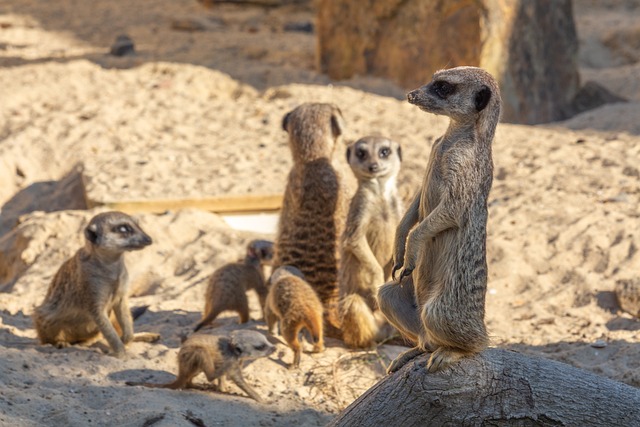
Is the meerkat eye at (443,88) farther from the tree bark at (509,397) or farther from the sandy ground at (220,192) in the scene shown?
the sandy ground at (220,192)

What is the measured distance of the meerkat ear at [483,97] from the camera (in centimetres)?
273

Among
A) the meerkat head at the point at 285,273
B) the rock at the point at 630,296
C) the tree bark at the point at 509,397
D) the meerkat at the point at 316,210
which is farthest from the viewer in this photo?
the meerkat at the point at 316,210

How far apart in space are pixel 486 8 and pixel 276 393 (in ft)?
15.7

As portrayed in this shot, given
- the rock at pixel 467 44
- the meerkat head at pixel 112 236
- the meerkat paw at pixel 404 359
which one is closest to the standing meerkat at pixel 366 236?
the meerkat head at pixel 112 236

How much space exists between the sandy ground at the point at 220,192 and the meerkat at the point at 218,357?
0.25 feet

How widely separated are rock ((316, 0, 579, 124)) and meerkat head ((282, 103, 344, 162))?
3.15 metres

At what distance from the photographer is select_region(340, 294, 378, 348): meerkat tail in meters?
4.55

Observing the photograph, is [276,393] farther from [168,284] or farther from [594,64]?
[594,64]

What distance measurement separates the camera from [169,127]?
7.90 meters

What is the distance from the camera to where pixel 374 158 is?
446 centimetres

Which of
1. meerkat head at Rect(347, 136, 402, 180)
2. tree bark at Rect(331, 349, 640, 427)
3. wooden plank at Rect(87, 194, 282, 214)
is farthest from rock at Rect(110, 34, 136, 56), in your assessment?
tree bark at Rect(331, 349, 640, 427)

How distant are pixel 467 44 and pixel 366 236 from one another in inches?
155

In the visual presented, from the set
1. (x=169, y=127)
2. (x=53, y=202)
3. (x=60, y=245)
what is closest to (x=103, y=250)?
(x=60, y=245)

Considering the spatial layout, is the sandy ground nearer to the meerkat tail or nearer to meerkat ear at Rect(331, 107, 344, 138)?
the meerkat tail
